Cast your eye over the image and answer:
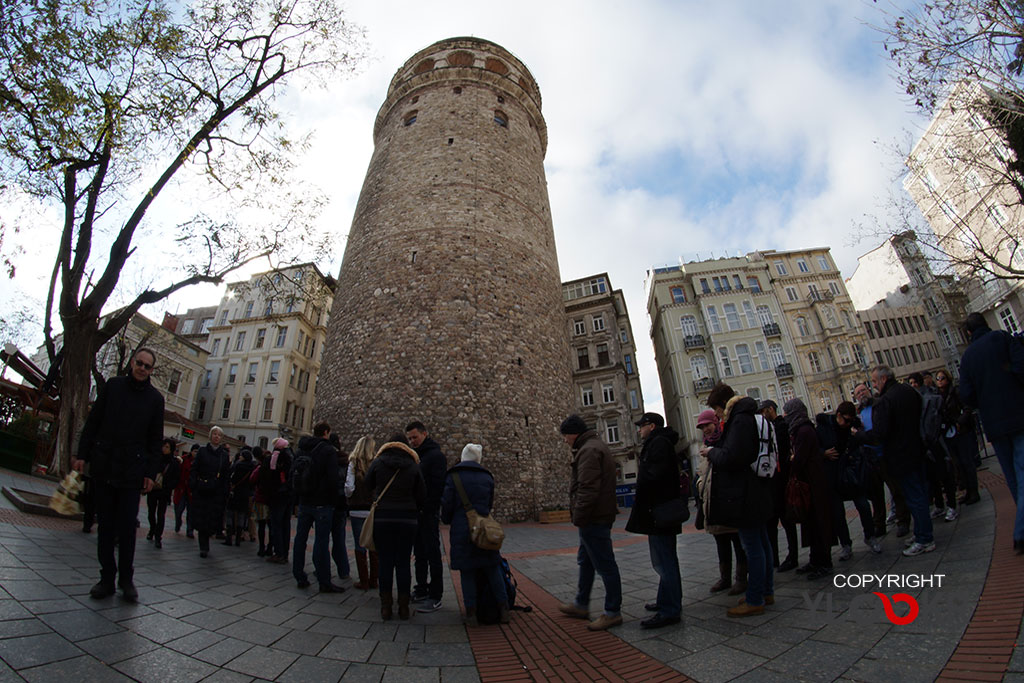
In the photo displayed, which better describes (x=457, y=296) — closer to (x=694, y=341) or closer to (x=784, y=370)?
(x=694, y=341)

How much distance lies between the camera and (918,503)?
13.5ft

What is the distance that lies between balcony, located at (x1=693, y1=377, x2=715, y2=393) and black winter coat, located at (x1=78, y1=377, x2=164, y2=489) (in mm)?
29035

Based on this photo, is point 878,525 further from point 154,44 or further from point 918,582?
point 154,44

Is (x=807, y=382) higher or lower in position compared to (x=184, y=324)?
lower

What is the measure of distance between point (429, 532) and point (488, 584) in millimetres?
999

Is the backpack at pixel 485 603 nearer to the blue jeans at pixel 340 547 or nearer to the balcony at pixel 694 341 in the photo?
the blue jeans at pixel 340 547

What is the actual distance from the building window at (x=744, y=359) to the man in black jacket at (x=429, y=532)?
2835 cm

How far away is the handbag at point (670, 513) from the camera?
342 cm

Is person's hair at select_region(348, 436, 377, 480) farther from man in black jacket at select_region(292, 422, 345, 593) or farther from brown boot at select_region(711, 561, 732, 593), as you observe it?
brown boot at select_region(711, 561, 732, 593)

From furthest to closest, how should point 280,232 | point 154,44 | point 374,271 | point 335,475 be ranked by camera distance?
1. point 374,271
2. point 280,232
3. point 154,44
4. point 335,475

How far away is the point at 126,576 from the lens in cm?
348

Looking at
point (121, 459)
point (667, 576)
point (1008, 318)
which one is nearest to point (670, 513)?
point (667, 576)

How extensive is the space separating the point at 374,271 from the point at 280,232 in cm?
307

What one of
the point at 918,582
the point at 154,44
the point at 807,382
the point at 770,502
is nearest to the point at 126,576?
the point at 770,502
